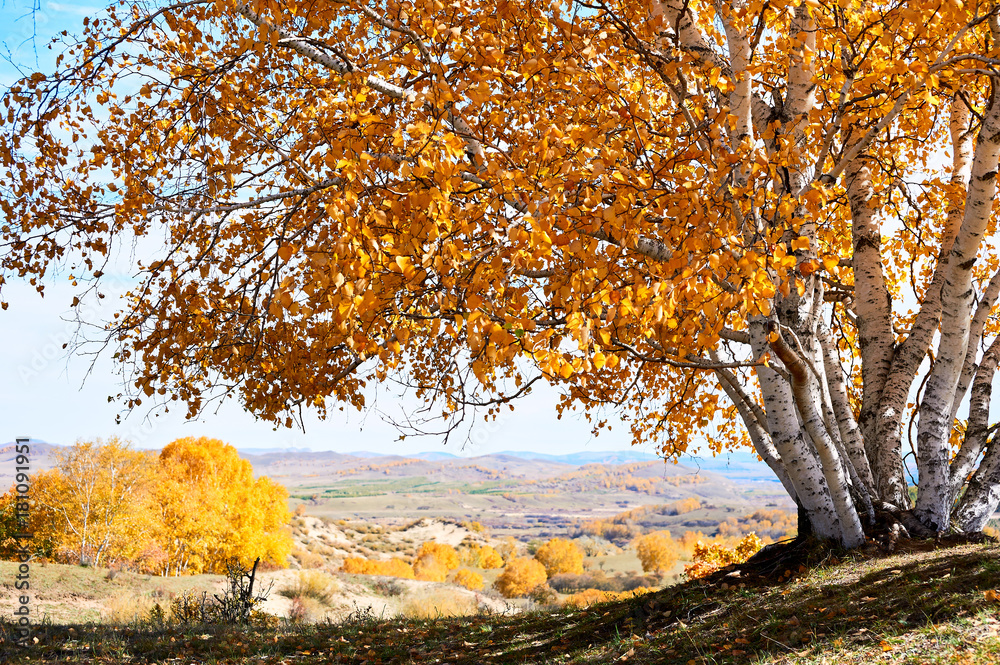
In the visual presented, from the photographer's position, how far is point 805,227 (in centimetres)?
668

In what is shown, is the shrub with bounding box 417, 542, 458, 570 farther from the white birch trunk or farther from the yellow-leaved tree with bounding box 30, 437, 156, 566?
the white birch trunk

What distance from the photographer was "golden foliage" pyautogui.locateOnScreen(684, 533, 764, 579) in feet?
54.3

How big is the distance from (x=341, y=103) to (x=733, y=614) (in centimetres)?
530

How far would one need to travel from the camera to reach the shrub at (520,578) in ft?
218

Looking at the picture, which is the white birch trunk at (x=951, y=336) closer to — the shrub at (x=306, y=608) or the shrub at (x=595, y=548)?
the shrub at (x=306, y=608)

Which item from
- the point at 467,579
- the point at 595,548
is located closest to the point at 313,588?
the point at 467,579

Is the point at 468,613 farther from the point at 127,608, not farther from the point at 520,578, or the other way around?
the point at 520,578

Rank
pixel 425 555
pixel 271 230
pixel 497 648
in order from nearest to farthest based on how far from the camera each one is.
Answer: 1. pixel 497 648
2. pixel 271 230
3. pixel 425 555

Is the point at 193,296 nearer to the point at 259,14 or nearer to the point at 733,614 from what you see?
the point at 259,14

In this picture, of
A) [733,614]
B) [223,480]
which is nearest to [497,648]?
[733,614]

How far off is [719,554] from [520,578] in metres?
54.4

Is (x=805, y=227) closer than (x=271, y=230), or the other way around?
(x=805, y=227)

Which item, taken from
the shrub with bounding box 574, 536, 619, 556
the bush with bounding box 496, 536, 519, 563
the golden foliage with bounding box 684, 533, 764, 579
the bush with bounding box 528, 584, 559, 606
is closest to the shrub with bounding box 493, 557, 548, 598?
the bush with bounding box 528, 584, 559, 606

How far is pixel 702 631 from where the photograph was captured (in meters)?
5.05
